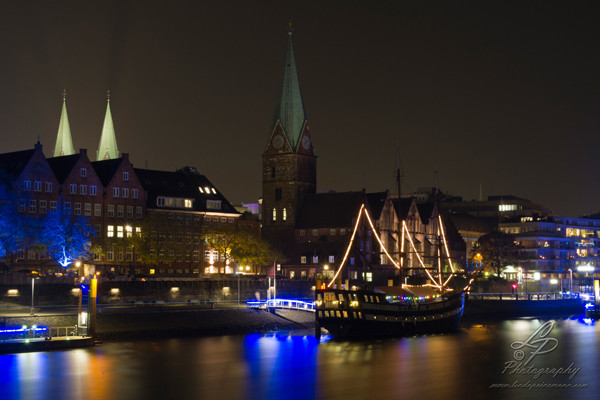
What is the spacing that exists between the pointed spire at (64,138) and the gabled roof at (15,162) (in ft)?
124

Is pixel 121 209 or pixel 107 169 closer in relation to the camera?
pixel 121 209

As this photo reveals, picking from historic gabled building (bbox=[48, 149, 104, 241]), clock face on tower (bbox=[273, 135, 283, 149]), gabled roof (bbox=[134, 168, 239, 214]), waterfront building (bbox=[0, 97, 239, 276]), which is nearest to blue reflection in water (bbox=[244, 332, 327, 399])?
waterfront building (bbox=[0, 97, 239, 276])

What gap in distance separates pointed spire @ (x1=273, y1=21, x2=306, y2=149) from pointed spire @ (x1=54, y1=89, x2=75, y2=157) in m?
33.4

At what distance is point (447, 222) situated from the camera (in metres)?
172

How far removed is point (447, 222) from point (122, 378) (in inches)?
4659

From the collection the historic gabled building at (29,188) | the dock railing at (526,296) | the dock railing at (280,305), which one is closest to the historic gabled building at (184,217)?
the historic gabled building at (29,188)

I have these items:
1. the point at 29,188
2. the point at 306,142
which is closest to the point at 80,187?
the point at 29,188

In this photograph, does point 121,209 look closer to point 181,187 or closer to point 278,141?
point 181,187

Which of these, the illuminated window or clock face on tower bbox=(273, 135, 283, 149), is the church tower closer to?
clock face on tower bbox=(273, 135, 283, 149)

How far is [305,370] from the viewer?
63969 mm

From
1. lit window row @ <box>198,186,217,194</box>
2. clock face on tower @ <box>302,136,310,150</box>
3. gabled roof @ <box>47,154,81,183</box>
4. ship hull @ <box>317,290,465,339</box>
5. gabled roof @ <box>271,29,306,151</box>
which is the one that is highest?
gabled roof @ <box>271,29,306,151</box>

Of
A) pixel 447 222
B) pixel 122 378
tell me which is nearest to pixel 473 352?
pixel 122 378

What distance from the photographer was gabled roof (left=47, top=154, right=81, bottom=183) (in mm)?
115262

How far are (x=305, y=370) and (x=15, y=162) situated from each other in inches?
2389
